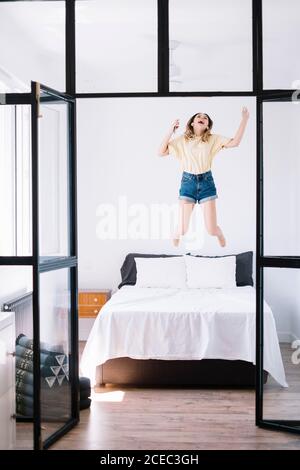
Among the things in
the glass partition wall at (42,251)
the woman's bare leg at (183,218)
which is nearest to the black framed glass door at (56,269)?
the glass partition wall at (42,251)

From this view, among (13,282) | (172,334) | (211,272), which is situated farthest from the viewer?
(211,272)

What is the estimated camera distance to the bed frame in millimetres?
5438

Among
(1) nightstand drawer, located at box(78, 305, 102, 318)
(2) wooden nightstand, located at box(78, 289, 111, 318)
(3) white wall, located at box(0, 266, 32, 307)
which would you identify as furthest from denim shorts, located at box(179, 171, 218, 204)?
(3) white wall, located at box(0, 266, 32, 307)

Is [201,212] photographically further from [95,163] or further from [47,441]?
[47,441]

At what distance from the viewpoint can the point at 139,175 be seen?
7586mm

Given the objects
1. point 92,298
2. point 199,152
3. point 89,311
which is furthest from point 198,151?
point 89,311

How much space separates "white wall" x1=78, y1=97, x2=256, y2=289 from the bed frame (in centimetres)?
221

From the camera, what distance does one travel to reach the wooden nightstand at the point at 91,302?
7289 mm

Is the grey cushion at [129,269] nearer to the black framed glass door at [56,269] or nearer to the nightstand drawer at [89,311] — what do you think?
the nightstand drawer at [89,311]

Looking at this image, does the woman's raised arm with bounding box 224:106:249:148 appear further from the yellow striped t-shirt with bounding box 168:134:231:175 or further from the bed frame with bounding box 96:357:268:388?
the bed frame with bounding box 96:357:268:388

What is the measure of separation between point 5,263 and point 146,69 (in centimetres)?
155

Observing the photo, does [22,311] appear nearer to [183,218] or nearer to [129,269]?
[129,269]

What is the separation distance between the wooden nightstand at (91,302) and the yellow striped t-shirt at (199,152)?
163 centimetres

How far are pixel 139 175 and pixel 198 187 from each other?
834 millimetres
